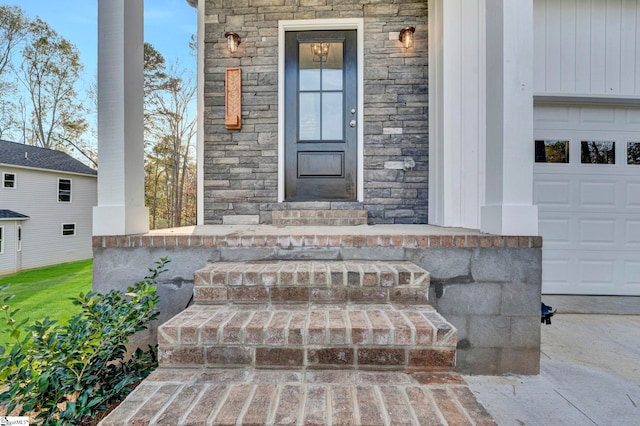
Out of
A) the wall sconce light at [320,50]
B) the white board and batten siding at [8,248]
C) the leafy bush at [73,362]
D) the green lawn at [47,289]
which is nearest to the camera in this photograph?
the leafy bush at [73,362]

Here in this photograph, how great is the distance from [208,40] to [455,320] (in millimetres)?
3610

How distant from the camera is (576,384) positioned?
168 cm

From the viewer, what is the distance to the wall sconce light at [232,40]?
313 centimetres

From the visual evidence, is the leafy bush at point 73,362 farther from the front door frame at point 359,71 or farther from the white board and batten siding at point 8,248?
the white board and batten siding at point 8,248

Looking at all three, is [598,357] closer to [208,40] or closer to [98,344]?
[98,344]

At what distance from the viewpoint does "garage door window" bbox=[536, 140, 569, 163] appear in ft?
11.1

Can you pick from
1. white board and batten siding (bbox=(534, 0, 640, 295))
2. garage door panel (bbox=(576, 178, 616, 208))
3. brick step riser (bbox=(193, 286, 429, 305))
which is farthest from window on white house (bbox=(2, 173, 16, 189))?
garage door panel (bbox=(576, 178, 616, 208))

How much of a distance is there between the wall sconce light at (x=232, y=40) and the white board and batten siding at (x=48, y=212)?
9560 millimetres

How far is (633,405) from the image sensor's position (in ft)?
4.94

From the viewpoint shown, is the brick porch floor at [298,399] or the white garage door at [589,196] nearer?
the brick porch floor at [298,399]

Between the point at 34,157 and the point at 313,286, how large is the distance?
41.4ft

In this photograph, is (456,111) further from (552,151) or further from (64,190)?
(64,190)

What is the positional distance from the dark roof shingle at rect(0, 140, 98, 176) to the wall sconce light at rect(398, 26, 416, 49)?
1188 centimetres

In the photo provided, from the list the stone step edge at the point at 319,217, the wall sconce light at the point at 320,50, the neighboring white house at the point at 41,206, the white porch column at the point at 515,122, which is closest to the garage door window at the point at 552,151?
the white porch column at the point at 515,122
